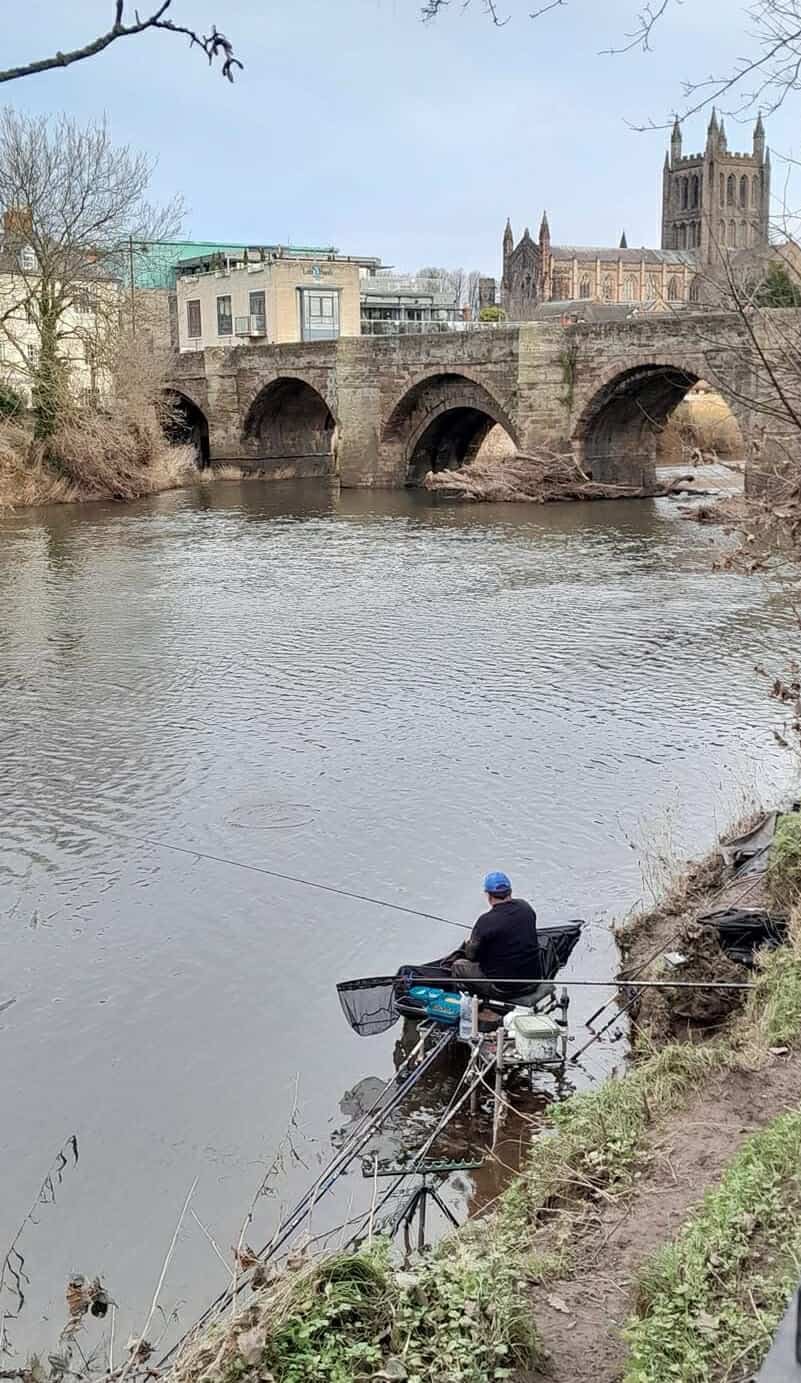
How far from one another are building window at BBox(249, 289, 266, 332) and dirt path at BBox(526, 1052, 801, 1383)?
4860 centimetres

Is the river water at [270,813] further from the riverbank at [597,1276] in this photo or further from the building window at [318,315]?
the building window at [318,315]

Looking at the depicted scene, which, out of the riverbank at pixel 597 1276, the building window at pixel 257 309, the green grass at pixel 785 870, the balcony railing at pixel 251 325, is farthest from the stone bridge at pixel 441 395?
the riverbank at pixel 597 1276

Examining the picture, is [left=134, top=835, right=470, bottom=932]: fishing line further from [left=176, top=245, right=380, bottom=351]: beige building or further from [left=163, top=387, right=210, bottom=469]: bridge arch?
[left=176, top=245, right=380, bottom=351]: beige building

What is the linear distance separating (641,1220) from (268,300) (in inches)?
1934

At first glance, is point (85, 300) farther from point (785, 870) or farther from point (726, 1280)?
point (726, 1280)

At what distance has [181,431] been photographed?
45781mm

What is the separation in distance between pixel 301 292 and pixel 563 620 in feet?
121

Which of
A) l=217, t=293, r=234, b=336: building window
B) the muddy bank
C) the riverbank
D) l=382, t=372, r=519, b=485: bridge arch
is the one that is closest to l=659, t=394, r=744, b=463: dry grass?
the muddy bank

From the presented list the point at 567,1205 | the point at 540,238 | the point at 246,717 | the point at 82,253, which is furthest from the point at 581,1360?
the point at 540,238

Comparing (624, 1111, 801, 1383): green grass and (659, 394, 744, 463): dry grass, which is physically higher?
(659, 394, 744, 463): dry grass

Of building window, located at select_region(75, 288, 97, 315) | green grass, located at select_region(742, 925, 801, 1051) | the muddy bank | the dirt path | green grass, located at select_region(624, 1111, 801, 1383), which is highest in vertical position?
building window, located at select_region(75, 288, 97, 315)

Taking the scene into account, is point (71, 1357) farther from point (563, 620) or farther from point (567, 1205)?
point (563, 620)

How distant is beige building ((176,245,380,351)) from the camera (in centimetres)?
5044

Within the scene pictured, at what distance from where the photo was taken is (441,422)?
37.6 meters
